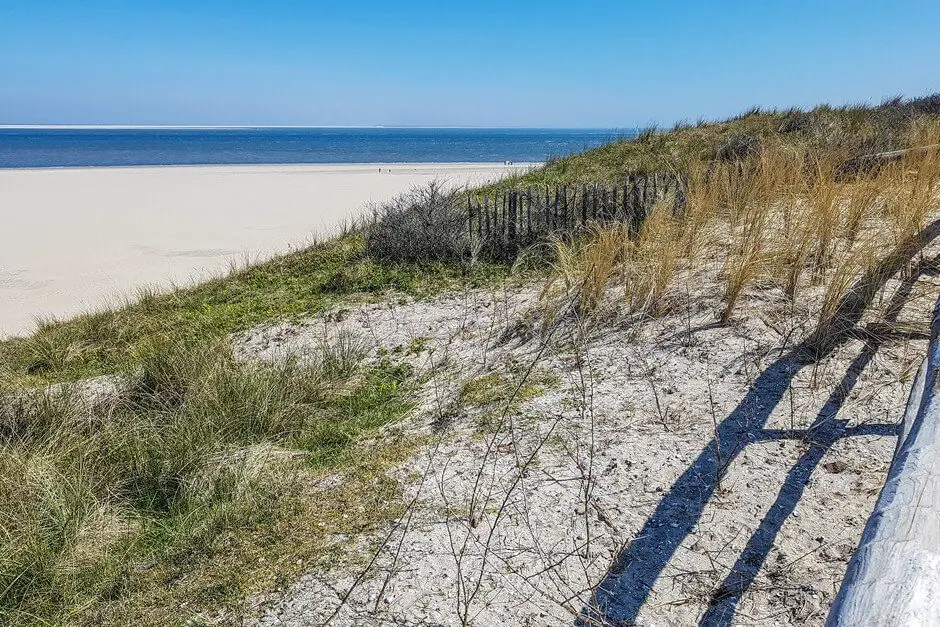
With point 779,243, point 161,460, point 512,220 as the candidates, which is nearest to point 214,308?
point 512,220

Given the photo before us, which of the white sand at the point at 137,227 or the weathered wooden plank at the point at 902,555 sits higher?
the weathered wooden plank at the point at 902,555

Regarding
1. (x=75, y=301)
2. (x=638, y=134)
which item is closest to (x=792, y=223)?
(x=75, y=301)

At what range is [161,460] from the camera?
3775 millimetres

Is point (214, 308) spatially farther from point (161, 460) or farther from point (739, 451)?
point (739, 451)

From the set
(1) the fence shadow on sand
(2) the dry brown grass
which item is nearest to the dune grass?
(2) the dry brown grass

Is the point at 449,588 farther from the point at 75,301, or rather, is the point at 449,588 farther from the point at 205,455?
the point at 75,301

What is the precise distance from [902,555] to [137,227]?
1642 centimetres

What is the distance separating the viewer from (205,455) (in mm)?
3768

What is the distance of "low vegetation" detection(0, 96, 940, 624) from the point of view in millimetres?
2832

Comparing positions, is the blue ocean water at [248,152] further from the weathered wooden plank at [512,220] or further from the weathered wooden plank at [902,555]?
the weathered wooden plank at [902,555]

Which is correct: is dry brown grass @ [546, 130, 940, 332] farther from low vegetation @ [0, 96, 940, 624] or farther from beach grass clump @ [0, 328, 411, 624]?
beach grass clump @ [0, 328, 411, 624]

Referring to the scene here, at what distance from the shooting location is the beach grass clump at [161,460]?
283cm

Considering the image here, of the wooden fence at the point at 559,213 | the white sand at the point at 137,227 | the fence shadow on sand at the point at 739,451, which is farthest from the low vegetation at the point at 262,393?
the white sand at the point at 137,227

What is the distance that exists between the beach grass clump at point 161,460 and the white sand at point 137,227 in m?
4.63
